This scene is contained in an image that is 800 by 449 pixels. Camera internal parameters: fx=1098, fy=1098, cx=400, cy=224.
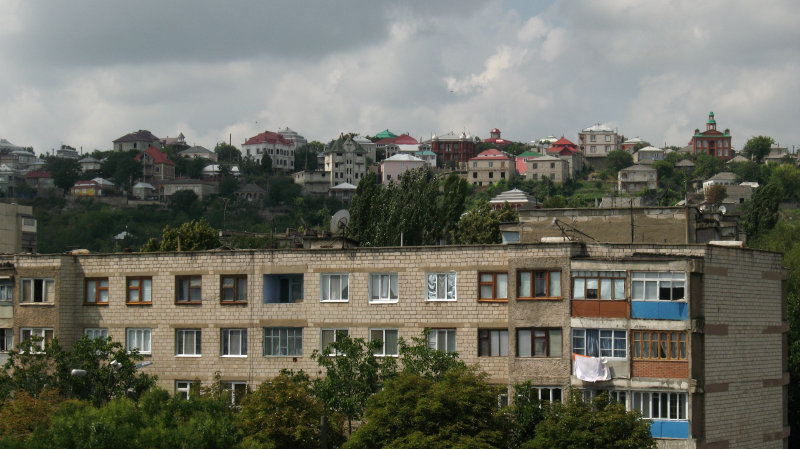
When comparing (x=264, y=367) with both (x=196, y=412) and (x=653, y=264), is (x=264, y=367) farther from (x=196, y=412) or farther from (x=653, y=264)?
(x=653, y=264)

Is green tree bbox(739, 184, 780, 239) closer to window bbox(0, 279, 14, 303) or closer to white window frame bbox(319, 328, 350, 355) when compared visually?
white window frame bbox(319, 328, 350, 355)

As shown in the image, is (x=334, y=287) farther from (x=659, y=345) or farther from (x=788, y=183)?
(x=788, y=183)


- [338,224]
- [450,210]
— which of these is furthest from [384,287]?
[450,210]

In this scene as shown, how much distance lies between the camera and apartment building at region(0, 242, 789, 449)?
117ft

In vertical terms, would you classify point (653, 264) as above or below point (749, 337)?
above

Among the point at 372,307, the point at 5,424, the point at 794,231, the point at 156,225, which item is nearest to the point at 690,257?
the point at 372,307

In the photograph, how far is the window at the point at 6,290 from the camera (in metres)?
43.4

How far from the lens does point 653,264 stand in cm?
3578

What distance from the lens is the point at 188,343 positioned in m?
42.0

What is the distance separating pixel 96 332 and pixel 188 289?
4.21 metres

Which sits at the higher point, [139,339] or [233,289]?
[233,289]

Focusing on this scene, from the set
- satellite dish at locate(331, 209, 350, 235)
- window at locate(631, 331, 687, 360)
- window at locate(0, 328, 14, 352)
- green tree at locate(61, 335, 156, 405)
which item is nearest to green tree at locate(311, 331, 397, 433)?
green tree at locate(61, 335, 156, 405)

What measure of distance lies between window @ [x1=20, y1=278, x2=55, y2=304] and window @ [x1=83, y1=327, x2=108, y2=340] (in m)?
1.87

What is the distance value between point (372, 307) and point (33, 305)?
13607 mm
